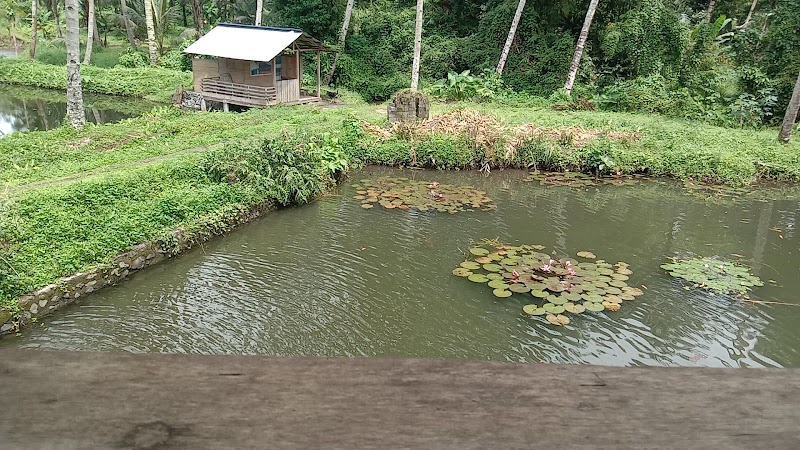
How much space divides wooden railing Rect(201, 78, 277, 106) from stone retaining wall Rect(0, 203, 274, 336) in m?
11.2

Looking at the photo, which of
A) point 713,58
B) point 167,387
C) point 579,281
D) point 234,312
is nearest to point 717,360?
point 579,281

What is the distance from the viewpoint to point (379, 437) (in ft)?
2.94

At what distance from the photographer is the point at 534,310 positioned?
7.16 meters

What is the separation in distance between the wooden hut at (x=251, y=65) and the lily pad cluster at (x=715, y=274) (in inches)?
575

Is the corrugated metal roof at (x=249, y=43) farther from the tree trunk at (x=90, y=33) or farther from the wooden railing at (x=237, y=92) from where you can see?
the tree trunk at (x=90, y=33)

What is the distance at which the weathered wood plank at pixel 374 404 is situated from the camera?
90 centimetres

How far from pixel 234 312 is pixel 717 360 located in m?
5.83

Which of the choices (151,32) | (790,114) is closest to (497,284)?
(790,114)

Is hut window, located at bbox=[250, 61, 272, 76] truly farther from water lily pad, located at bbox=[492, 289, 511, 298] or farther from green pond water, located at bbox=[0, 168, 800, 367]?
water lily pad, located at bbox=[492, 289, 511, 298]

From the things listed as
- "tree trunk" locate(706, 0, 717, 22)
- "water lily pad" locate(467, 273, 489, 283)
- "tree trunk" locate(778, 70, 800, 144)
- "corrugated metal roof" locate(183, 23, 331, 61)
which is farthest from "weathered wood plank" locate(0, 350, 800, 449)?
"tree trunk" locate(706, 0, 717, 22)

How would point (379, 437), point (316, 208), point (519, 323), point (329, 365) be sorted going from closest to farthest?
point (379, 437)
point (329, 365)
point (519, 323)
point (316, 208)

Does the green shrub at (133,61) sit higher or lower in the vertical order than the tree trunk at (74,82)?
higher

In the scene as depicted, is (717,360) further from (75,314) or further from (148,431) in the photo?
(75,314)

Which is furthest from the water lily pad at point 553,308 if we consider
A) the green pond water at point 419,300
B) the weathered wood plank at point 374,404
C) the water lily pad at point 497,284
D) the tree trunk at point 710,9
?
the tree trunk at point 710,9
